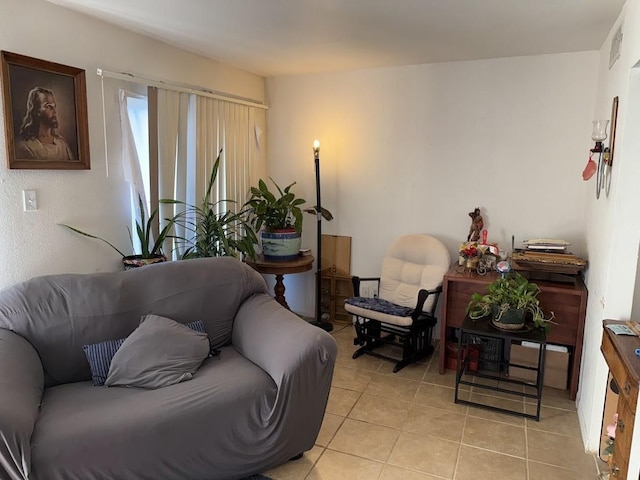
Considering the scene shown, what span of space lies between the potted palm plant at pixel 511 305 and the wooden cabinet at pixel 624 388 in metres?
0.78

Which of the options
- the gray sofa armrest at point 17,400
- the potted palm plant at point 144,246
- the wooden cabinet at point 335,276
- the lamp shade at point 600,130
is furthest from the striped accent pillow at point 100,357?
the lamp shade at point 600,130

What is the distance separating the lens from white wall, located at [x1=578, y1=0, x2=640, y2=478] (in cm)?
210

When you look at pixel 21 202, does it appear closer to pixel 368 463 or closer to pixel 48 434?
pixel 48 434

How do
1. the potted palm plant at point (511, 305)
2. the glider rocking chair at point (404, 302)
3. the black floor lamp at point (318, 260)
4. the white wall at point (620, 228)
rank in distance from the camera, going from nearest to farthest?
the white wall at point (620, 228), the potted palm plant at point (511, 305), the glider rocking chair at point (404, 302), the black floor lamp at point (318, 260)

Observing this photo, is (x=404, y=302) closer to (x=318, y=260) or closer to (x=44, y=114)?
(x=318, y=260)

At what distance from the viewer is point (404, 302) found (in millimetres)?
3664

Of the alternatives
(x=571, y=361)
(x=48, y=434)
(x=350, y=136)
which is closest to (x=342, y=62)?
(x=350, y=136)

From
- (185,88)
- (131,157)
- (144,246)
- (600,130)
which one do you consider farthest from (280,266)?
(600,130)

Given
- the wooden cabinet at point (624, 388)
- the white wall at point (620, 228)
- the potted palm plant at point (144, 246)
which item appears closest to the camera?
the wooden cabinet at point (624, 388)

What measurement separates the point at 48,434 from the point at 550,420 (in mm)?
2587

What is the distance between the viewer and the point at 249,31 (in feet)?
9.40

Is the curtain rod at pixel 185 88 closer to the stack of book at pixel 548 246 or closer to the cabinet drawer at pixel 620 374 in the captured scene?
the stack of book at pixel 548 246

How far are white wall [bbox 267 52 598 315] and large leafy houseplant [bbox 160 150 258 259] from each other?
993 millimetres

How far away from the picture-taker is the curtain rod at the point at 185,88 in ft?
9.25
